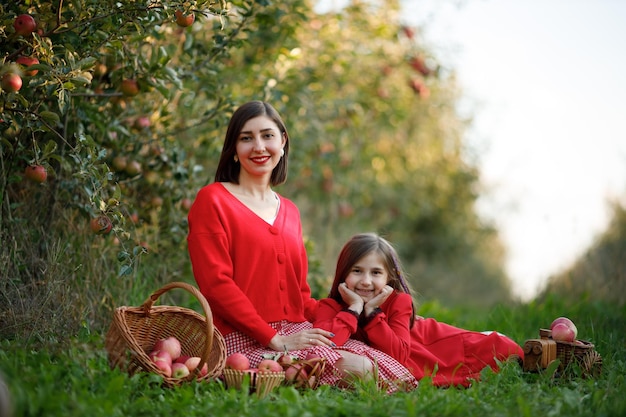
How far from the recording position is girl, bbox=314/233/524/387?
354 centimetres

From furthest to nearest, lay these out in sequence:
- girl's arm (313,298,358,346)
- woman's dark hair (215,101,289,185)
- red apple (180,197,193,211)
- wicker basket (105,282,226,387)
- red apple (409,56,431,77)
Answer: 1. red apple (409,56,431,77)
2. red apple (180,197,193,211)
3. woman's dark hair (215,101,289,185)
4. girl's arm (313,298,358,346)
5. wicker basket (105,282,226,387)

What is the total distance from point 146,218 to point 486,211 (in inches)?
296

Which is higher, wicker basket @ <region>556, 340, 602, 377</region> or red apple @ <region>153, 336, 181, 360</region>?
wicker basket @ <region>556, 340, 602, 377</region>

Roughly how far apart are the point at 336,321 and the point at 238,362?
0.60 metres

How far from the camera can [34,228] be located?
3996 millimetres

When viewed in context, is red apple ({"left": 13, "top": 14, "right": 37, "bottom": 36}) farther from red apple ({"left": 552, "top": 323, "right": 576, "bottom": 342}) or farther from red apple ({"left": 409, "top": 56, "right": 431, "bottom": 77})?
red apple ({"left": 409, "top": 56, "right": 431, "bottom": 77})

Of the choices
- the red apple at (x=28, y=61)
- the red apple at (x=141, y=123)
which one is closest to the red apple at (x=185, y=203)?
the red apple at (x=141, y=123)

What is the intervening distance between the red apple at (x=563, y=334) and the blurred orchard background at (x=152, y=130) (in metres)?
1.09

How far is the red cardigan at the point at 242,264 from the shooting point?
3365 mm

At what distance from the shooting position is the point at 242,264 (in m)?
3.50

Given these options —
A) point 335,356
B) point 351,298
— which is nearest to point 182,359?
point 335,356

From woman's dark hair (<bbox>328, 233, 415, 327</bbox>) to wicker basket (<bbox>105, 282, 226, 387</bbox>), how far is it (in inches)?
33.6

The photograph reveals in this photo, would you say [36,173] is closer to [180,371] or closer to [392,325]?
[180,371]

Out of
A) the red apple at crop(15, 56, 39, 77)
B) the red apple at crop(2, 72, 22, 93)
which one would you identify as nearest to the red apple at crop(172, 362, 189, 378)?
the red apple at crop(2, 72, 22, 93)
